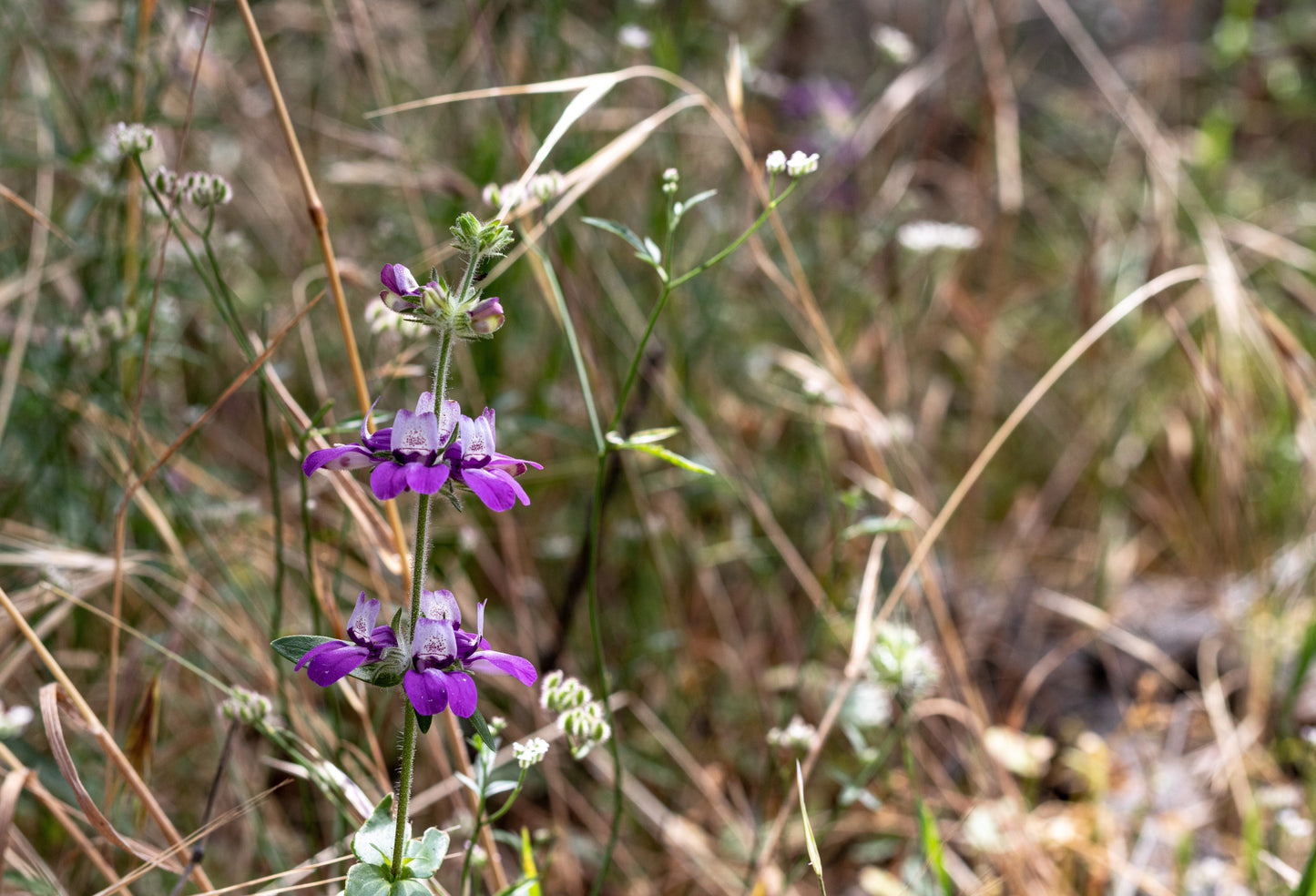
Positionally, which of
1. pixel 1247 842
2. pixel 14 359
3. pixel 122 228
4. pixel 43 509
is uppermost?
pixel 122 228

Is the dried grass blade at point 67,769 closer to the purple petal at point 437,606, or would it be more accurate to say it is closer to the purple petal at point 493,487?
the purple petal at point 437,606

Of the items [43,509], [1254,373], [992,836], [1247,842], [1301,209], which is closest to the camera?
[1247,842]

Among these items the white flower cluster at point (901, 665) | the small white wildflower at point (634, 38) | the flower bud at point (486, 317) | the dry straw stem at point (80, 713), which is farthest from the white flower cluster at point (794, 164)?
the small white wildflower at point (634, 38)

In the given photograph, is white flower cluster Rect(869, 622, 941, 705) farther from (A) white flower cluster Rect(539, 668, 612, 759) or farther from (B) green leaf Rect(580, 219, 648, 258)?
(B) green leaf Rect(580, 219, 648, 258)

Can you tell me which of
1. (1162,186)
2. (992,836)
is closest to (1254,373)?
(1162,186)

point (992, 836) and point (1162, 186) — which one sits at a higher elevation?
point (1162, 186)

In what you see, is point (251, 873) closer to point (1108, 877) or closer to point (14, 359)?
point (14, 359)

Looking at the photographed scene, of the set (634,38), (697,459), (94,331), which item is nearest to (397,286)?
(94,331)
